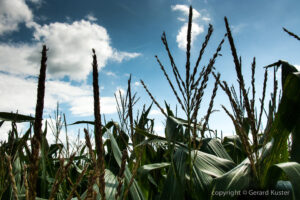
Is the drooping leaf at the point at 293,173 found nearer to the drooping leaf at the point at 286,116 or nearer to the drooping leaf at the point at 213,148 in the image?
the drooping leaf at the point at 286,116

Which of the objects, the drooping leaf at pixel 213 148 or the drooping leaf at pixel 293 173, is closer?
the drooping leaf at pixel 293 173

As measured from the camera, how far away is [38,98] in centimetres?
46

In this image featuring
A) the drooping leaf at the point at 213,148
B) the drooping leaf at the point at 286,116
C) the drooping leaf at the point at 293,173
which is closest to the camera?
the drooping leaf at the point at 293,173

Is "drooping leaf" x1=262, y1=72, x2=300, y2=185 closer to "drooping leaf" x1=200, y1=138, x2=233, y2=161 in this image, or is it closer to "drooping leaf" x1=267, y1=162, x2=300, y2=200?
"drooping leaf" x1=267, y1=162, x2=300, y2=200

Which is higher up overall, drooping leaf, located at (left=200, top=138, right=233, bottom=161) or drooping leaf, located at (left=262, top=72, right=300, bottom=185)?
drooping leaf, located at (left=262, top=72, right=300, bottom=185)

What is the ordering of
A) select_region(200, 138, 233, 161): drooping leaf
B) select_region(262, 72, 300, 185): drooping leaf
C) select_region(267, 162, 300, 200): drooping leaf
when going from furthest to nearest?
1. select_region(200, 138, 233, 161): drooping leaf
2. select_region(262, 72, 300, 185): drooping leaf
3. select_region(267, 162, 300, 200): drooping leaf

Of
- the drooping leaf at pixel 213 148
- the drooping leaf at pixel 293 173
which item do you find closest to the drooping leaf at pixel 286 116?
the drooping leaf at pixel 293 173

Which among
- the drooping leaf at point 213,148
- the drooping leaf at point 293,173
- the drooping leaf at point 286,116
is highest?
the drooping leaf at point 286,116

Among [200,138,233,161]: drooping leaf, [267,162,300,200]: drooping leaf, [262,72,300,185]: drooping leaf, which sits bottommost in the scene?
[267,162,300,200]: drooping leaf

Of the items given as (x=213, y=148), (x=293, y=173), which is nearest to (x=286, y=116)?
(x=293, y=173)

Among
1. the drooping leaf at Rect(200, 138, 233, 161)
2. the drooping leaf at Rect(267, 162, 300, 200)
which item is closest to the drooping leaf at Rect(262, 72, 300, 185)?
the drooping leaf at Rect(267, 162, 300, 200)

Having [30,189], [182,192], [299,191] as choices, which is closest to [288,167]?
[299,191]

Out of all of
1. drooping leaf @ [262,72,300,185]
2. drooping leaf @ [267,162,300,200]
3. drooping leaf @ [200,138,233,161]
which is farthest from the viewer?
drooping leaf @ [200,138,233,161]

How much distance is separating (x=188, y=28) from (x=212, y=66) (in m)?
0.23
